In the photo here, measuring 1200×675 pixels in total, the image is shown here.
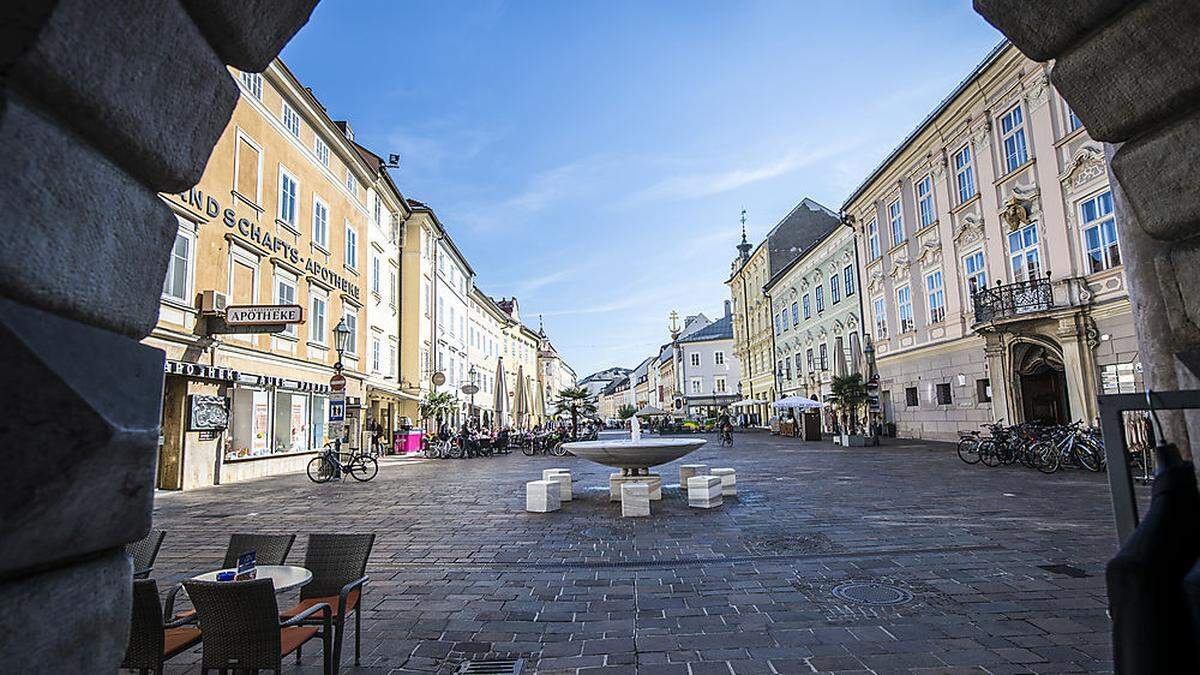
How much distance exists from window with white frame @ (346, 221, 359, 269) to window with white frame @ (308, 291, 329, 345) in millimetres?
3024

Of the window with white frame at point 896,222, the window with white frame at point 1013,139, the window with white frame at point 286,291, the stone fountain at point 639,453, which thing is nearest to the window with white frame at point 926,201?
the window with white frame at point 896,222

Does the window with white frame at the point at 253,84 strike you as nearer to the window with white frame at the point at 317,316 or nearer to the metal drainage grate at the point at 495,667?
the window with white frame at the point at 317,316

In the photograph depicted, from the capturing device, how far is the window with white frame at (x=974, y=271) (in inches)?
870

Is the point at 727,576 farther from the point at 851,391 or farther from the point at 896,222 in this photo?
the point at 896,222

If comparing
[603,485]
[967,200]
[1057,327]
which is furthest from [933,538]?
[967,200]

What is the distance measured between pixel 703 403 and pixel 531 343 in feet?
75.6

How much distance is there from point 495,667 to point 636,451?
6.75m

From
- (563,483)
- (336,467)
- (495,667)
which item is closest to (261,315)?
(336,467)

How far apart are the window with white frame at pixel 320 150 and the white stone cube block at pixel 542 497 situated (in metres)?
17.4

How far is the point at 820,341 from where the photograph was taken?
3969cm

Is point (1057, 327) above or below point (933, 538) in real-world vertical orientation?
above

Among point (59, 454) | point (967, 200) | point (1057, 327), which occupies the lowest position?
point (59, 454)

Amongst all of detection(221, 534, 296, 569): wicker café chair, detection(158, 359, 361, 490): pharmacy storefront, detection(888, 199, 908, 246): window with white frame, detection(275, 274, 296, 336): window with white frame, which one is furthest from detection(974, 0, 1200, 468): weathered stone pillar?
detection(888, 199, 908, 246): window with white frame

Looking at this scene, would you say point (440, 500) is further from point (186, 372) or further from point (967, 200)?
point (967, 200)
